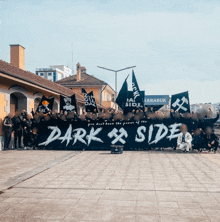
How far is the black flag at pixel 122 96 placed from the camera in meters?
15.8

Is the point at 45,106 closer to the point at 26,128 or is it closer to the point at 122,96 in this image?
the point at 26,128

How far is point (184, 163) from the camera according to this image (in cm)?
1069

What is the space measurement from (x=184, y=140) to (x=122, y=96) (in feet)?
12.9

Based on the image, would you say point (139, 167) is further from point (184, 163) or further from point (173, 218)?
point (173, 218)

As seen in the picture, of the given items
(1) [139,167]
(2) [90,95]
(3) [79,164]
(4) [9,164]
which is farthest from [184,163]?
(2) [90,95]

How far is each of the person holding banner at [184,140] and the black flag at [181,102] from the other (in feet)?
3.39

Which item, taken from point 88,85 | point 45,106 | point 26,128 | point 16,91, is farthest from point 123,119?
point 88,85

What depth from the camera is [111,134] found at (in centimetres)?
1477

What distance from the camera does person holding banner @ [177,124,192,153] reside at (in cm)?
1407

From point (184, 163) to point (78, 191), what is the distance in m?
5.16

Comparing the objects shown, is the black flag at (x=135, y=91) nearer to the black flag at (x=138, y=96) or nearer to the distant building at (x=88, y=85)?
the black flag at (x=138, y=96)

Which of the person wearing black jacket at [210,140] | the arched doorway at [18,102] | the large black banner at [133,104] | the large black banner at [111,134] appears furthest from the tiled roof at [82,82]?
the person wearing black jacket at [210,140]

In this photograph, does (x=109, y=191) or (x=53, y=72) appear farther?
(x=53, y=72)

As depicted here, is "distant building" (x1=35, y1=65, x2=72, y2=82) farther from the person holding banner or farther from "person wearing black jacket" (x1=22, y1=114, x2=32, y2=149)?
the person holding banner
